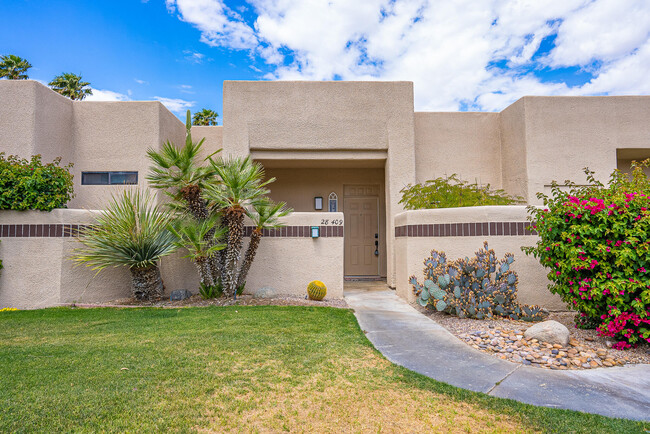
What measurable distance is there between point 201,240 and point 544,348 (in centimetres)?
571

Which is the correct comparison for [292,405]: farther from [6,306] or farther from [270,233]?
[6,306]

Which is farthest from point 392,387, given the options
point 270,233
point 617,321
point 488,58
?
point 488,58

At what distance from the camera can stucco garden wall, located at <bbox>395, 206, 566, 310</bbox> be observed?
6852 millimetres

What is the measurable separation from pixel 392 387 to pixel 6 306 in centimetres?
815

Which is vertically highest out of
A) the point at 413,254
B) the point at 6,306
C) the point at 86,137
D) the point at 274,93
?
the point at 274,93

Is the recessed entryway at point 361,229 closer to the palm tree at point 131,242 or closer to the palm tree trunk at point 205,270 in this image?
the palm tree trunk at point 205,270

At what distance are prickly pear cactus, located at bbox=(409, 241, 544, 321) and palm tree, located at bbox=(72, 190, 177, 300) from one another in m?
4.95

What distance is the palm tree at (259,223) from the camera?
7578 mm

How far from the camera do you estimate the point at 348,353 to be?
4340mm

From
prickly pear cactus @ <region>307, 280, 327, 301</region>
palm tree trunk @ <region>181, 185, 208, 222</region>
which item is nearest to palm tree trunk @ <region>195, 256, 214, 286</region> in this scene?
palm tree trunk @ <region>181, 185, 208, 222</region>

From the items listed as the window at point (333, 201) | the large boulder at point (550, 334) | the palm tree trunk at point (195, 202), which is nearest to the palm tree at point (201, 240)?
the palm tree trunk at point (195, 202)

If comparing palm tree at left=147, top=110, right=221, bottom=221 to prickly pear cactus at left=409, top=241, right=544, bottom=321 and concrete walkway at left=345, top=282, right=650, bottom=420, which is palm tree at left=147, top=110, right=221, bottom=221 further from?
prickly pear cactus at left=409, top=241, right=544, bottom=321

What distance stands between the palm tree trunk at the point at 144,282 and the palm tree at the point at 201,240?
3.23 ft

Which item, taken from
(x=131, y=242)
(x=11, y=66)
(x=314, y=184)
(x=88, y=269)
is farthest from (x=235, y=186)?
(x=11, y=66)
